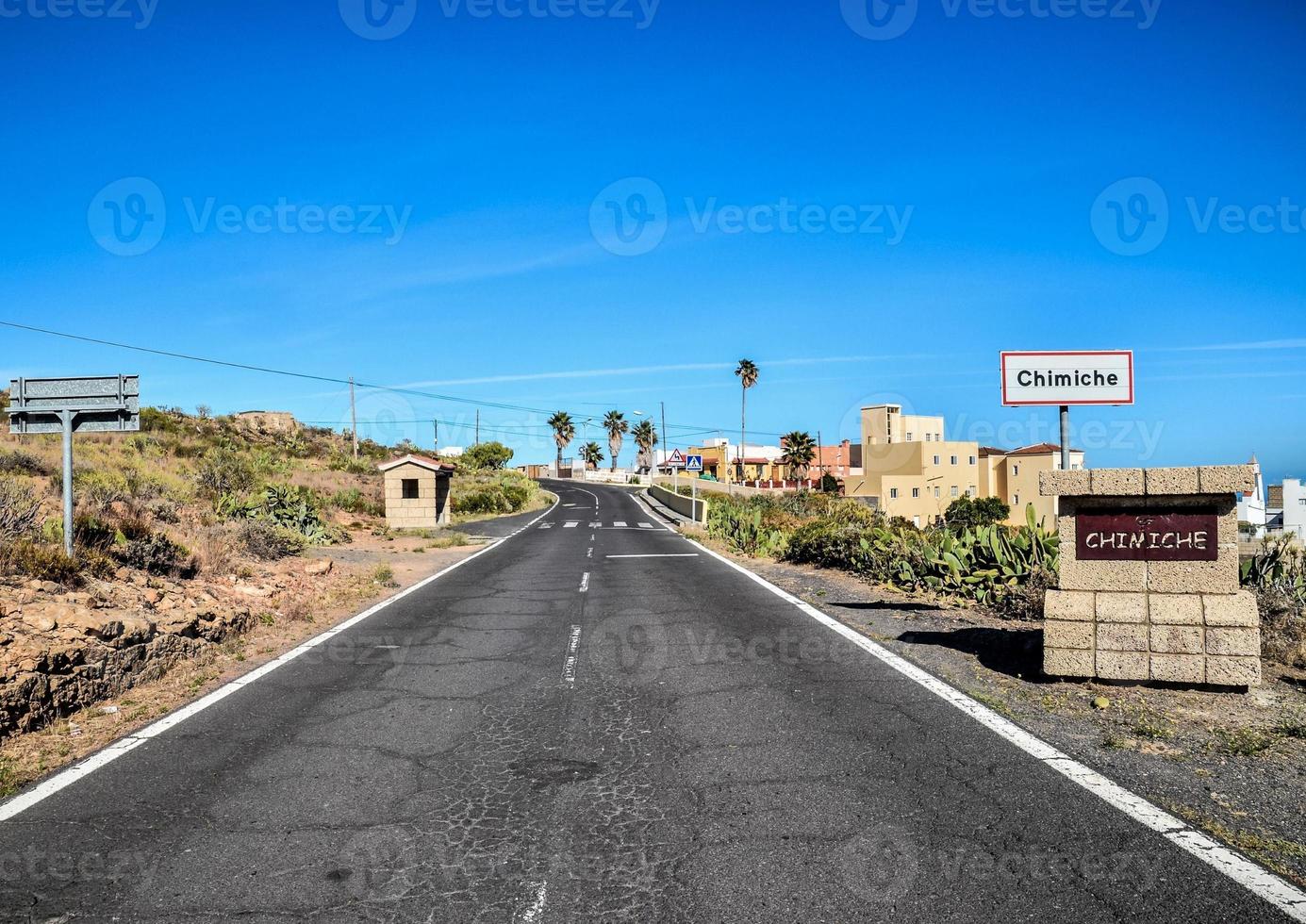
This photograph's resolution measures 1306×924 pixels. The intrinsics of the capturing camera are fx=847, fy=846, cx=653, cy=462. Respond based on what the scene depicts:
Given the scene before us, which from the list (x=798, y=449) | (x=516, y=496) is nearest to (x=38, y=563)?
(x=516, y=496)

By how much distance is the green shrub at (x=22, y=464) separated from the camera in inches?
755

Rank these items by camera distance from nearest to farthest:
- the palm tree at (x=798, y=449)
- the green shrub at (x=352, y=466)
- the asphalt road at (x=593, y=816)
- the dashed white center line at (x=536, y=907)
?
1. the dashed white center line at (x=536, y=907)
2. the asphalt road at (x=593, y=816)
3. the green shrub at (x=352, y=466)
4. the palm tree at (x=798, y=449)

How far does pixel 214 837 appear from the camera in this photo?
13.8 feet

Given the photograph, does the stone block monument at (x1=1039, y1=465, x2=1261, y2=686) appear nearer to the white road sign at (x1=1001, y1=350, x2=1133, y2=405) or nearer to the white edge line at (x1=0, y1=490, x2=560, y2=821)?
the white road sign at (x1=1001, y1=350, x2=1133, y2=405)

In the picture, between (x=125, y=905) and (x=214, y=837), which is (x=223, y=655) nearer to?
(x=214, y=837)

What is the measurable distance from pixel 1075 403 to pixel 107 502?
14.2m

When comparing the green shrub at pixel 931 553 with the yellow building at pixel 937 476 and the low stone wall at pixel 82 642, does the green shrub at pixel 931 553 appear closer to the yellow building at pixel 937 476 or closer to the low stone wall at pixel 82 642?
the low stone wall at pixel 82 642

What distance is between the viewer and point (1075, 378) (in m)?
7.66

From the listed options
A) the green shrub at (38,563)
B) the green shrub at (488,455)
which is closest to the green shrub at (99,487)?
the green shrub at (38,563)

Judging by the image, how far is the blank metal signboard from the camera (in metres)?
10.1

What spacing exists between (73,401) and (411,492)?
85.3ft

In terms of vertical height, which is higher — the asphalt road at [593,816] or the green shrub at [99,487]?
the green shrub at [99,487]

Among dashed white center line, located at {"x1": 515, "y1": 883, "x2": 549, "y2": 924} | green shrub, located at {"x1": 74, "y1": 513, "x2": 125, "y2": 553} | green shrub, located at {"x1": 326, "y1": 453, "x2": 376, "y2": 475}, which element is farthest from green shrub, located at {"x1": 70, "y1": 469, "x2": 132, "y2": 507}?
green shrub, located at {"x1": 326, "y1": 453, "x2": 376, "y2": 475}

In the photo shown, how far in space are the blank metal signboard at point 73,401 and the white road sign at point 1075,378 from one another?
9.81m
